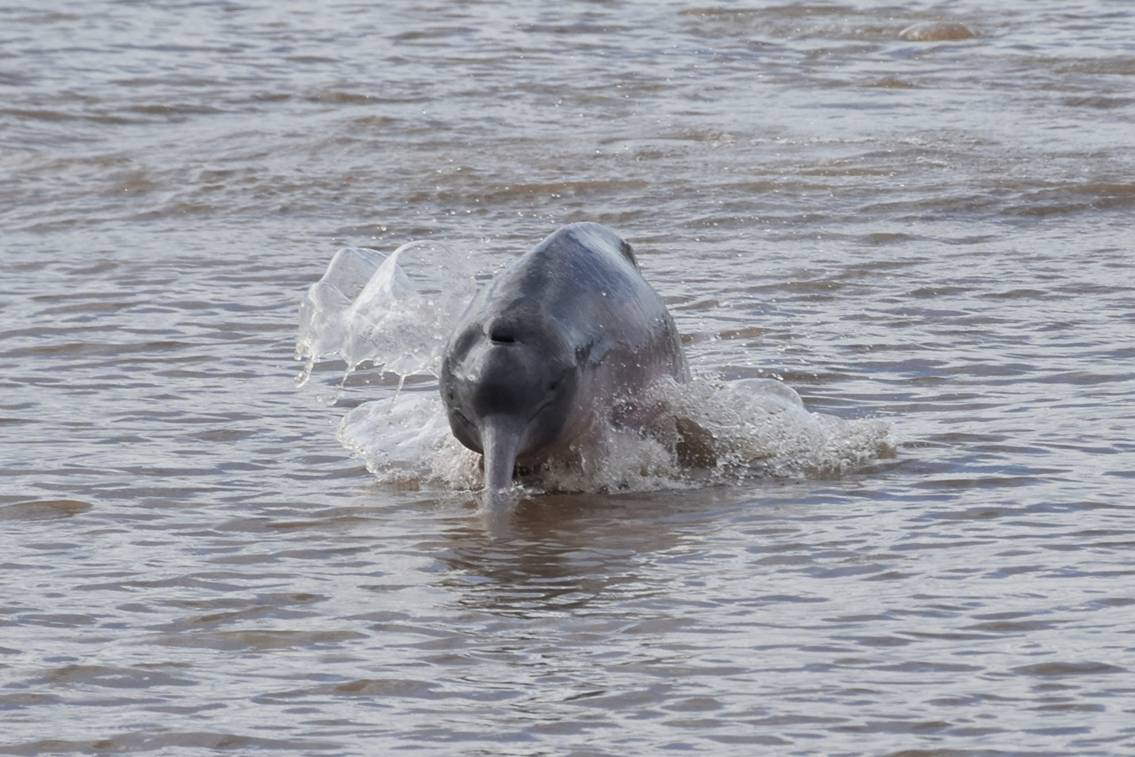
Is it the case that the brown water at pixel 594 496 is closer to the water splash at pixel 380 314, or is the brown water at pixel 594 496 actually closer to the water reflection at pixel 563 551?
the water reflection at pixel 563 551

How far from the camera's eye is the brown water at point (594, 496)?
6238 millimetres

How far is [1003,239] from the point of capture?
13.9m

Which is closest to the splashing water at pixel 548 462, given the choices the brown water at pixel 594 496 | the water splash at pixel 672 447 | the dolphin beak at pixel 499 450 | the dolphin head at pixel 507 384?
the water splash at pixel 672 447

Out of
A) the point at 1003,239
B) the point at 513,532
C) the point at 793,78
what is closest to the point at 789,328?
the point at 1003,239

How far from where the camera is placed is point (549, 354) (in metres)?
8.05

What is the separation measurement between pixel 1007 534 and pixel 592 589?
1.50 meters

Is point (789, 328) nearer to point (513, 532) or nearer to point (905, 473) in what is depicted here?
point (905, 473)

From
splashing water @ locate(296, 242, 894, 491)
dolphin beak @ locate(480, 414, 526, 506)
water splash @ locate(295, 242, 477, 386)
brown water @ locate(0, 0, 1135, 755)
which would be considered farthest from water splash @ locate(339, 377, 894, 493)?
dolphin beak @ locate(480, 414, 526, 506)

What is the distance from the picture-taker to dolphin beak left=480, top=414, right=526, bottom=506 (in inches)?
314

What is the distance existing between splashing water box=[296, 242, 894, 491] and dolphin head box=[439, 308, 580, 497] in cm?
45

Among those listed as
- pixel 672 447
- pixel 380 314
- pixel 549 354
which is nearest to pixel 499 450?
pixel 549 354

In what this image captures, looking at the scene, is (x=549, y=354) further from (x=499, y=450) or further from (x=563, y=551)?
(x=563, y=551)

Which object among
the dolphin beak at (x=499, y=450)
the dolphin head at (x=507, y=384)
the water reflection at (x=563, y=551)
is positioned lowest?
the water reflection at (x=563, y=551)

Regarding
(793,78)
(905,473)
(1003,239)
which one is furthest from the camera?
(793,78)
